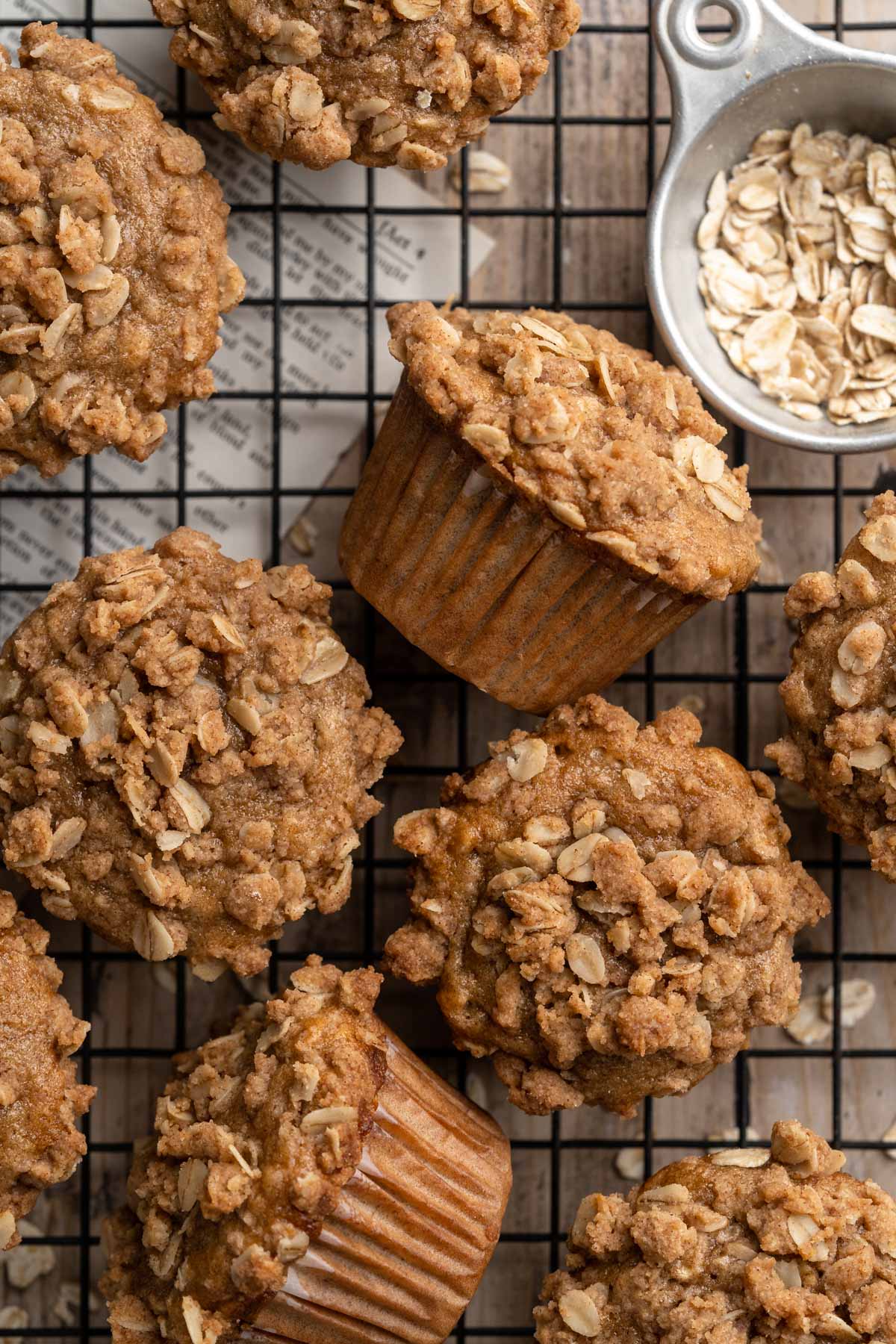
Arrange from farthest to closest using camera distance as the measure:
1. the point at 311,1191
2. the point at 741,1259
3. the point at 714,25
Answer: the point at 714,25, the point at 741,1259, the point at 311,1191

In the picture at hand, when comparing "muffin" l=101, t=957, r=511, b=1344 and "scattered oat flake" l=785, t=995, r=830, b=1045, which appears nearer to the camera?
"muffin" l=101, t=957, r=511, b=1344

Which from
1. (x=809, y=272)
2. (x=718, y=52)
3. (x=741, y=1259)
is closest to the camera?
(x=741, y=1259)

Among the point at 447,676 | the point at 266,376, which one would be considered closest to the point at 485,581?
the point at 447,676

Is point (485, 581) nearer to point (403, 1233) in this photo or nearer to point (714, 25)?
point (403, 1233)

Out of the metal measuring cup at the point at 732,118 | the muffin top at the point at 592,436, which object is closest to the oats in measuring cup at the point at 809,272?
the metal measuring cup at the point at 732,118

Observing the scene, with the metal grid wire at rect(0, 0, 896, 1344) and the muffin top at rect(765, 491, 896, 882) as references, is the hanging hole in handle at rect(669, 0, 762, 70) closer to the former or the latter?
the metal grid wire at rect(0, 0, 896, 1344)

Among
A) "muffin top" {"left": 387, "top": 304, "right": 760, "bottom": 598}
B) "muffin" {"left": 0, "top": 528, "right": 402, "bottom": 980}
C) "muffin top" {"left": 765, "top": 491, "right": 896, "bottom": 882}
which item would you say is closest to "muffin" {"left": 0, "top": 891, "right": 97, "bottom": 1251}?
"muffin" {"left": 0, "top": 528, "right": 402, "bottom": 980}
